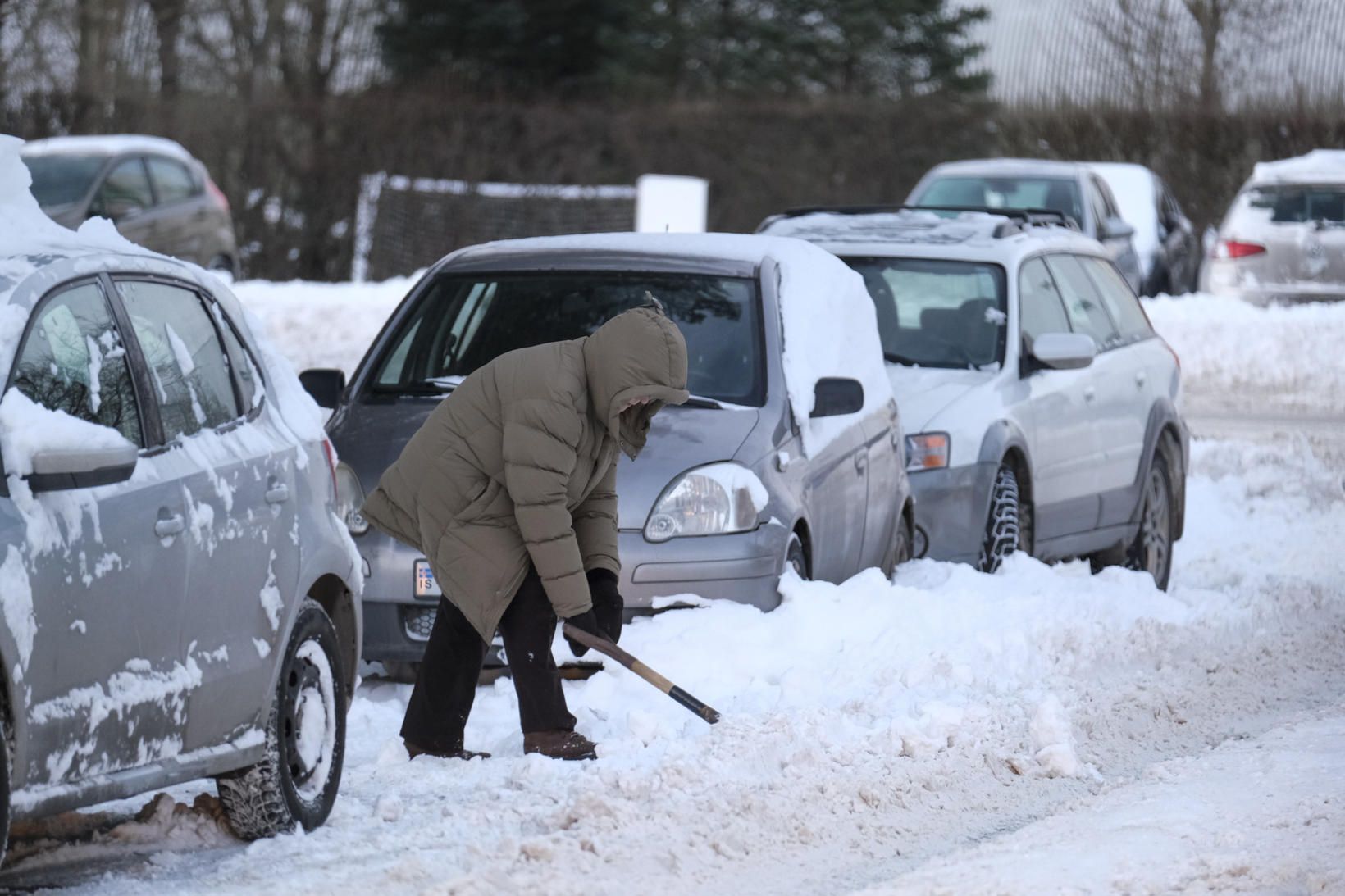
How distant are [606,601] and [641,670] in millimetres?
229

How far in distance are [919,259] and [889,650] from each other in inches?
127

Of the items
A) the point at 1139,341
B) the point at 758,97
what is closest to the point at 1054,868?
the point at 1139,341

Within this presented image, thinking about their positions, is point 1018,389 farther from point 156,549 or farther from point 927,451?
point 156,549

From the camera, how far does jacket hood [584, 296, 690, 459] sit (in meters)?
6.21

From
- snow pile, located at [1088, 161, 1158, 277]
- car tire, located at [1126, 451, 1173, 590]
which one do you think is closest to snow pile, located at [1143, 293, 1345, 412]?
snow pile, located at [1088, 161, 1158, 277]

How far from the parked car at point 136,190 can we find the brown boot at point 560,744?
1343 cm

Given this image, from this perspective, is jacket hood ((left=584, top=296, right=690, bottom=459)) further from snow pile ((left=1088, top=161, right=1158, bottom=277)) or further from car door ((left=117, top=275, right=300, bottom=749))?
snow pile ((left=1088, top=161, right=1158, bottom=277))

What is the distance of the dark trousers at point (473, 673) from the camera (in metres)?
6.64

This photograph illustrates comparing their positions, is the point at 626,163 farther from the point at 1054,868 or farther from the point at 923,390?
the point at 1054,868

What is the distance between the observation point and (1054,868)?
5.41 meters

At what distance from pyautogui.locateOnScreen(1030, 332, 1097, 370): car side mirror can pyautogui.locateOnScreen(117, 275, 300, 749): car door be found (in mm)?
4849

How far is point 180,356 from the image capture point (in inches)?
230

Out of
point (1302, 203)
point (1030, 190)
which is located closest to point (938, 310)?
point (1030, 190)

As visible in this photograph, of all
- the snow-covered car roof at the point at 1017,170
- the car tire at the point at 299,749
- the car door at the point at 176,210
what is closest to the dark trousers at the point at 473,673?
the car tire at the point at 299,749
